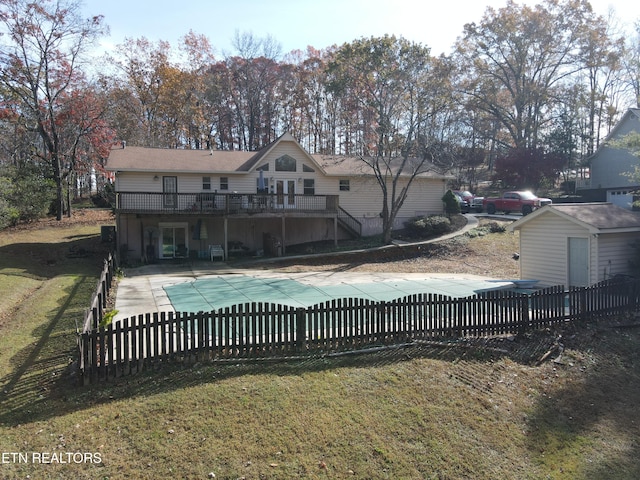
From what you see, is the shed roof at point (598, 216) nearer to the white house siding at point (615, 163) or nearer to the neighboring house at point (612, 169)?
the neighboring house at point (612, 169)

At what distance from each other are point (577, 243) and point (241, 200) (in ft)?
57.4

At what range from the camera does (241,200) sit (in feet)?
86.7

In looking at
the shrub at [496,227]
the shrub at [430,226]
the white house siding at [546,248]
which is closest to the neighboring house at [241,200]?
the shrub at [430,226]

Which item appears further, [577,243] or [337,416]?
[577,243]

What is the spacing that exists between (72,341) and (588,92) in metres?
52.3

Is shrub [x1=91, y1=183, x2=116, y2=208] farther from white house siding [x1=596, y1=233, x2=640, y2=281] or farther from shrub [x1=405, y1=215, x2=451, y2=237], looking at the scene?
white house siding [x1=596, y1=233, x2=640, y2=281]

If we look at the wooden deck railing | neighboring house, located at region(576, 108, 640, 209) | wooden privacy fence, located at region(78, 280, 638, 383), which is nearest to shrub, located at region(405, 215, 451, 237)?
the wooden deck railing

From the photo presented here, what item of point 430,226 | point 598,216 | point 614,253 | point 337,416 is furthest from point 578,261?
point 337,416

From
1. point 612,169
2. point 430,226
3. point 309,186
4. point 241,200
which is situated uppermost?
point 612,169

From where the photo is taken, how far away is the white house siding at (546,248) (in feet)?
54.3

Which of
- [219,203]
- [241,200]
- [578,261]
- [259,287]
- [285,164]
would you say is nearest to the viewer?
[578,261]

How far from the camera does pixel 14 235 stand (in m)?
27.0

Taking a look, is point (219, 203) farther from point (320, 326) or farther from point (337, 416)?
point (337, 416)

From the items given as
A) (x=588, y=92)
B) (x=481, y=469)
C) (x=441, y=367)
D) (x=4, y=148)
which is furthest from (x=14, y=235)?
(x=588, y=92)
